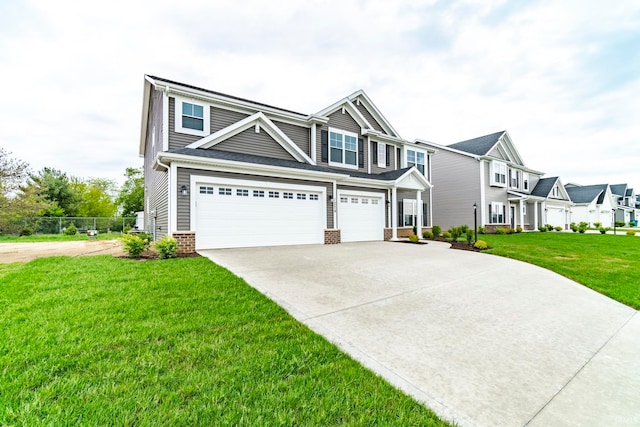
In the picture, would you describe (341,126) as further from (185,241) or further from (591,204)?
(591,204)

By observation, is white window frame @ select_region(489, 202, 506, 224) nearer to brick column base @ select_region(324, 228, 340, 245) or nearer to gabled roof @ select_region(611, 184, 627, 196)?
brick column base @ select_region(324, 228, 340, 245)

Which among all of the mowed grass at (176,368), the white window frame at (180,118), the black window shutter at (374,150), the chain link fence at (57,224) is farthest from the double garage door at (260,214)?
the chain link fence at (57,224)

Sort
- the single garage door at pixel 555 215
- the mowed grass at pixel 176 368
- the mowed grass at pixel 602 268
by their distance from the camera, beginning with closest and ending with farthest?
the mowed grass at pixel 176 368 < the mowed grass at pixel 602 268 < the single garage door at pixel 555 215

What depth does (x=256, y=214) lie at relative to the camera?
405 inches

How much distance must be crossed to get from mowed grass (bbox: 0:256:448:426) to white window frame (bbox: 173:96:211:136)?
25.8ft

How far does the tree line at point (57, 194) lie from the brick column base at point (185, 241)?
34.9 feet

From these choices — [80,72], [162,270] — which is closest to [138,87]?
[80,72]

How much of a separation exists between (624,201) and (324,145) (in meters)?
54.9

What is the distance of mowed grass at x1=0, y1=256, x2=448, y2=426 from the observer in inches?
69.4

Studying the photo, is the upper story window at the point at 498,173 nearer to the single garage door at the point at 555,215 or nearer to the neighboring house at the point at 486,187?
the neighboring house at the point at 486,187

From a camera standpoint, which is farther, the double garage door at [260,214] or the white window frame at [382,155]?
the white window frame at [382,155]

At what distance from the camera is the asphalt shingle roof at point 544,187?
25.7 meters

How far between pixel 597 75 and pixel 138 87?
23076 mm

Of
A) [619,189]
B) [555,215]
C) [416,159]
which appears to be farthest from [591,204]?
[416,159]
